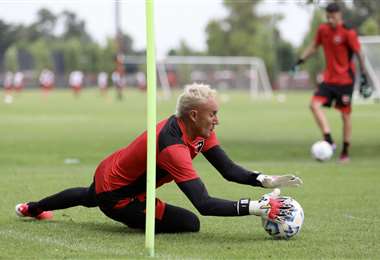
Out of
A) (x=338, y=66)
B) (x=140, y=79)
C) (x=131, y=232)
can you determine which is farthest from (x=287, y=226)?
(x=140, y=79)

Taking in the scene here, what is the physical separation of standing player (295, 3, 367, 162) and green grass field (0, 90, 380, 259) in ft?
3.05

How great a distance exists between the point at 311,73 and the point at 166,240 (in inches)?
2521

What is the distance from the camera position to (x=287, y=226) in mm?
7070

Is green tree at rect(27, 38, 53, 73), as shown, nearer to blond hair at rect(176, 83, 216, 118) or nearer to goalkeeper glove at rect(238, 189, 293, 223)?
blond hair at rect(176, 83, 216, 118)

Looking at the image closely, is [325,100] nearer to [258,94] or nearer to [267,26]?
[258,94]

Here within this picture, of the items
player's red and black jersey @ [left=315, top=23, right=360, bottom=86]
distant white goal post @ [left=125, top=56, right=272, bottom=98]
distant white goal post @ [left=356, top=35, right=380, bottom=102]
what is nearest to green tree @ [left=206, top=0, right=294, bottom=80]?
distant white goal post @ [left=125, top=56, right=272, bottom=98]

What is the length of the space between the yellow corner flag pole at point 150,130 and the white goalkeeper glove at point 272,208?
0.94 m

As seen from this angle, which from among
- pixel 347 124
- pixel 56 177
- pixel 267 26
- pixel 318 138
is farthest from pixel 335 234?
pixel 267 26

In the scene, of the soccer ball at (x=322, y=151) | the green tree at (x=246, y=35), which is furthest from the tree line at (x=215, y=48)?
the soccer ball at (x=322, y=151)

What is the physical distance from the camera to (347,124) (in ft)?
48.8

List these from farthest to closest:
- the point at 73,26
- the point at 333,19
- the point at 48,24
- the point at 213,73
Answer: the point at 73,26, the point at 48,24, the point at 213,73, the point at 333,19

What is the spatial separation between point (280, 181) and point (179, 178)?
821 mm

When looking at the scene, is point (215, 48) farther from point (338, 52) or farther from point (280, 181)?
point (280, 181)

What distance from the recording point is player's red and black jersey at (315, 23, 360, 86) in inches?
586
